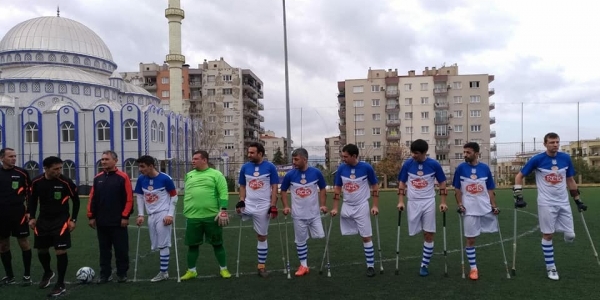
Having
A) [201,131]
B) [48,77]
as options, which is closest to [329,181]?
[201,131]

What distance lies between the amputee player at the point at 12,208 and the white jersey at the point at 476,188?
22.5 feet

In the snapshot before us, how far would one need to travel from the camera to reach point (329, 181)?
36.2 m

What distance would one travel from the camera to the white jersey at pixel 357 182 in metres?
8.12

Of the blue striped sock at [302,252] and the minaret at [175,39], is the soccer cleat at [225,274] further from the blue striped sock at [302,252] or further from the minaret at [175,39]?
the minaret at [175,39]

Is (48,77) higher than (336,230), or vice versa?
(48,77)

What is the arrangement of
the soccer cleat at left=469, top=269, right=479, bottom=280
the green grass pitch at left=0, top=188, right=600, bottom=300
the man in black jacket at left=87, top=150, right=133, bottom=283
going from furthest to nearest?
1. the man in black jacket at left=87, top=150, right=133, bottom=283
2. the soccer cleat at left=469, top=269, right=479, bottom=280
3. the green grass pitch at left=0, top=188, right=600, bottom=300

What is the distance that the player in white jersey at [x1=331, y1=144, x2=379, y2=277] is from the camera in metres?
8.09

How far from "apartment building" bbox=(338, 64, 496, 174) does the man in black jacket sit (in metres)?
69.4

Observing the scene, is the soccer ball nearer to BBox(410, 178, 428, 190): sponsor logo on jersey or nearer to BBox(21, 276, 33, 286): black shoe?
BBox(21, 276, 33, 286): black shoe

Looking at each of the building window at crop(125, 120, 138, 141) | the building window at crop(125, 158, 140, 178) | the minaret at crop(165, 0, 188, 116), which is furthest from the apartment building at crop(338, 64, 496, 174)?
the building window at crop(125, 158, 140, 178)

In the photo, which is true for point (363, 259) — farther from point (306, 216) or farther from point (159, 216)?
point (159, 216)

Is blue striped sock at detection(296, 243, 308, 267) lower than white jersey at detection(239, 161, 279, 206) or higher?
lower

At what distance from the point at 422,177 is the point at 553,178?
194 cm

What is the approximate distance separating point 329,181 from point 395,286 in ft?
94.4
